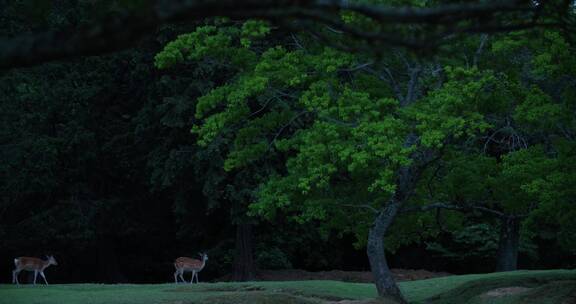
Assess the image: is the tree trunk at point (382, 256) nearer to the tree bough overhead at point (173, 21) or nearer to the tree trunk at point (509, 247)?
the tree trunk at point (509, 247)

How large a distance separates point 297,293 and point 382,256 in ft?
8.63

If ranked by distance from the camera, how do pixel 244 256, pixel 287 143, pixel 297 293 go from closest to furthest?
pixel 287 143 < pixel 297 293 < pixel 244 256

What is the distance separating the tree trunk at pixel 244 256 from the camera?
3266cm

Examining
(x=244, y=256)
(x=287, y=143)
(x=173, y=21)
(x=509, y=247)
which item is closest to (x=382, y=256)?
(x=287, y=143)

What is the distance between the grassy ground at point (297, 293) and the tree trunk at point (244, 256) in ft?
29.5

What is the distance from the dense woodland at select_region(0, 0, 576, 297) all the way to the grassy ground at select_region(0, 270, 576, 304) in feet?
4.59

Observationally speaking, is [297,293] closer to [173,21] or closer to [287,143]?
[287,143]

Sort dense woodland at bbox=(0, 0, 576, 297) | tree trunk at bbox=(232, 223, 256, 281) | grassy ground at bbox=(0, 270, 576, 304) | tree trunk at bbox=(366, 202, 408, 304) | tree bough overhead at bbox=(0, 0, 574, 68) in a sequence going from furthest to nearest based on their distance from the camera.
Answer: tree trunk at bbox=(232, 223, 256, 281) < tree trunk at bbox=(366, 202, 408, 304) < grassy ground at bbox=(0, 270, 576, 304) < dense woodland at bbox=(0, 0, 576, 297) < tree bough overhead at bbox=(0, 0, 574, 68)

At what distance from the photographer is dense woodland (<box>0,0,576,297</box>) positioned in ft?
55.6

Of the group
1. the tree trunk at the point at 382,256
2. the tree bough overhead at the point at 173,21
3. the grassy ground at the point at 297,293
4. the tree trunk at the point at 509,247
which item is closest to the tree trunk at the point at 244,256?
the grassy ground at the point at 297,293

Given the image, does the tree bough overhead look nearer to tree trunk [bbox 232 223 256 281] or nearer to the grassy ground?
the grassy ground

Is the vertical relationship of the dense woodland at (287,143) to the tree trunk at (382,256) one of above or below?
above

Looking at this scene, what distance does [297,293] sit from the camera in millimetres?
20625

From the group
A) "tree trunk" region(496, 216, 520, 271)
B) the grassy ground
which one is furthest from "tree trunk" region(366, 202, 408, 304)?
"tree trunk" region(496, 216, 520, 271)
